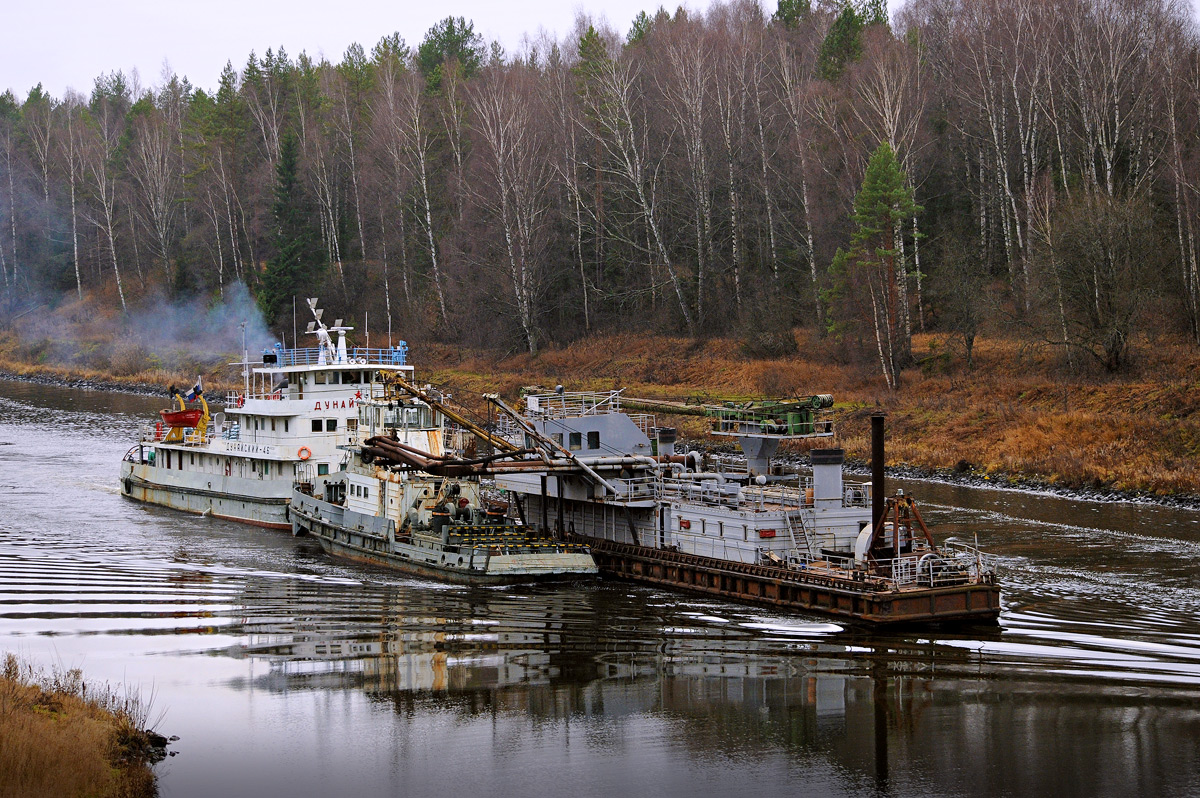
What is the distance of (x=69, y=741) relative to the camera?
63.0 feet

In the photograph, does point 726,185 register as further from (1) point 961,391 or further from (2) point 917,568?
(2) point 917,568

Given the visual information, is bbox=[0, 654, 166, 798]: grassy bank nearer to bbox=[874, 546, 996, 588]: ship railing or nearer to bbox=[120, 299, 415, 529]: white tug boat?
bbox=[874, 546, 996, 588]: ship railing

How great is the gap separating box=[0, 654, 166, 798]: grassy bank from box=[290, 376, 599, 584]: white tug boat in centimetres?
1368

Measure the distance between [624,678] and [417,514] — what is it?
51.4ft

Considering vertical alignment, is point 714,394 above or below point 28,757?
above

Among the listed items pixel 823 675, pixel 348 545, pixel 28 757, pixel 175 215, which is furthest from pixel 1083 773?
pixel 175 215

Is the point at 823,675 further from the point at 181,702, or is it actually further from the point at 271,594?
the point at 271,594

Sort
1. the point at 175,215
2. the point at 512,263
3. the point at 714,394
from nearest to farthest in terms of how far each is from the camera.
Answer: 1. the point at 714,394
2. the point at 512,263
3. the point at 175,215

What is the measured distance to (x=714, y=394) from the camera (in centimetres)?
6644

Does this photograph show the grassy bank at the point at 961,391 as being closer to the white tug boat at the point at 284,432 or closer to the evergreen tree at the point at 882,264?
the evergreen tree at the point at 882,264

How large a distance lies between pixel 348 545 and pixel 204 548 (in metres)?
6.36

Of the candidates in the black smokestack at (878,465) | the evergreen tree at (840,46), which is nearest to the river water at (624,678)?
the black smokestack at (878,465)

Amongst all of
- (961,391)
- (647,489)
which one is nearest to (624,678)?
(647,489)

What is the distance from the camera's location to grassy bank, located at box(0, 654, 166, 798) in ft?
59.9
